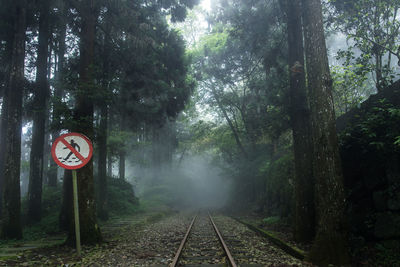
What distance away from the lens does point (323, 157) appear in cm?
582

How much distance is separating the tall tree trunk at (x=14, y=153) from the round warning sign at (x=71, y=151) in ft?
13.2

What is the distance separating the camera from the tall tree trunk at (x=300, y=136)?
7336 mm

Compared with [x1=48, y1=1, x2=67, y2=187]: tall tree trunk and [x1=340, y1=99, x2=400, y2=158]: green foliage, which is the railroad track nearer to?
[x1=340, y1=99, x2=400, y2=158]: green foliage

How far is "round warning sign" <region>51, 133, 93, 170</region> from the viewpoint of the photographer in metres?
5.96

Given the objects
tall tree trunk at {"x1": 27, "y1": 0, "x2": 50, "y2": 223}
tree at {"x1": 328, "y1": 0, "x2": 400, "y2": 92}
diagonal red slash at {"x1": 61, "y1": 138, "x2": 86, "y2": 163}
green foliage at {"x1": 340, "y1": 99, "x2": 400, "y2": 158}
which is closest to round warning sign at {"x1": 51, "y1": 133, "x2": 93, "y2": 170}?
diagonal red slash at {"x1": 61, "y1": 138, "x2": 86, "y2": 163}

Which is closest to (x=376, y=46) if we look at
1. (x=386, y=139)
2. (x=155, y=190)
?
(x=386, y=139)

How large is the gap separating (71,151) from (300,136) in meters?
5.89

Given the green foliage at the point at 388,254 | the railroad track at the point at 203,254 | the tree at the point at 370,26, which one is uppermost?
the tree at the point at 370,26

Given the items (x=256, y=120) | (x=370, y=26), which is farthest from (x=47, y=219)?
(x=370, y=26)

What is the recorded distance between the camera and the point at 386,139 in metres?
5.82

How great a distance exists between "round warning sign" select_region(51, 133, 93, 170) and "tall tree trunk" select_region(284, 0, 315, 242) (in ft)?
17.8

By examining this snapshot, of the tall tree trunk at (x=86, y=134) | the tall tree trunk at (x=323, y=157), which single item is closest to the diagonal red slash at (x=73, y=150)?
the tall tree trunk at (x=86, y=134)

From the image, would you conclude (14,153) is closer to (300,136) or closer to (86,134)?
(86,134)

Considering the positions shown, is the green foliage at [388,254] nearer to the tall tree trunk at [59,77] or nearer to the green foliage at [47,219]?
the tall tree trunk at [59,77]
